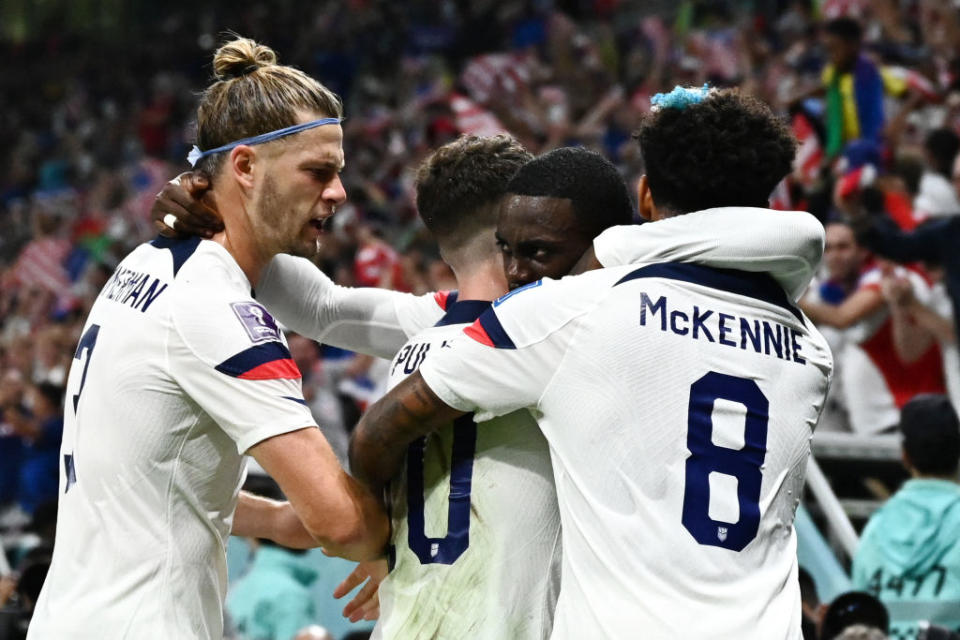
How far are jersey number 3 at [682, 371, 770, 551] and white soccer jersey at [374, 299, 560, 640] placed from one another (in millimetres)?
365

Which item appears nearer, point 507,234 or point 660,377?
point 660,377

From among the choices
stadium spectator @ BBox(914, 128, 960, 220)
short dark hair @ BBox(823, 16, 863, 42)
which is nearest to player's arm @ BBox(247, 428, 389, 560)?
stadium spectator @ BBox(914, 128, 960, 220)

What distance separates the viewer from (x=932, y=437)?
4930 mm

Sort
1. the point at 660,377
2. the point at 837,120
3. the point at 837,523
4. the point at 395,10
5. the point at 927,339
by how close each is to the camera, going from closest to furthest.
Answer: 1. the point at 660,377
2. the point at 837,523
3. the point at 927,339
4. the point at 837,120
5. the point at 395,10

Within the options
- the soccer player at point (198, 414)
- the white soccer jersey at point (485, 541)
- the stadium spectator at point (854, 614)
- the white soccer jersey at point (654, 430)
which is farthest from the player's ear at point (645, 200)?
the stadium spectator at point (854, 614)

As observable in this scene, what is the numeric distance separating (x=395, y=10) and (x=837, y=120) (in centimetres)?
884

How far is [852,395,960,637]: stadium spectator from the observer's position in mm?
4832

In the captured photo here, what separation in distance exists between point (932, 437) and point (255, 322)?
3.09m

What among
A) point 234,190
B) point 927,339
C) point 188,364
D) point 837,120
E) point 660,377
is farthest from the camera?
point 837,120

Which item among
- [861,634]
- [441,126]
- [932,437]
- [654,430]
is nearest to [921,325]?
[932,437]

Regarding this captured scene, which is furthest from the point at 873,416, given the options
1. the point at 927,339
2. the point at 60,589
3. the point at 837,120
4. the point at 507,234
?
the point at 60,589

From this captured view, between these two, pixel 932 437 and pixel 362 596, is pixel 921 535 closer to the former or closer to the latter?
pixel 932 437

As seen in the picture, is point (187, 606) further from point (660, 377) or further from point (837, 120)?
point (837, 120)

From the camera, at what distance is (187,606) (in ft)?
8.95
